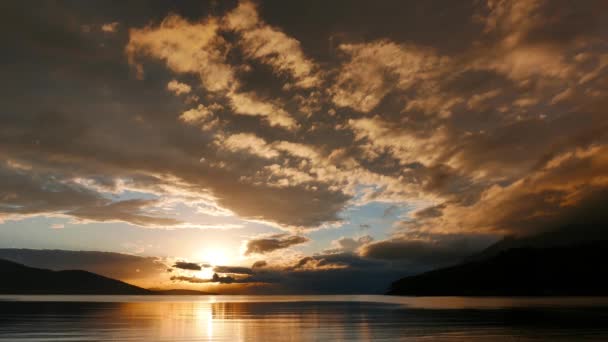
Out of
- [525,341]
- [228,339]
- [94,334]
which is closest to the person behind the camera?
[525,341]

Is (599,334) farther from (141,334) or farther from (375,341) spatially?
(141,334)

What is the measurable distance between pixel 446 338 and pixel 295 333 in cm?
1731

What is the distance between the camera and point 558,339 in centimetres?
4381

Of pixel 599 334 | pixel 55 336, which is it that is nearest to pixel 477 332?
pixel 599 334

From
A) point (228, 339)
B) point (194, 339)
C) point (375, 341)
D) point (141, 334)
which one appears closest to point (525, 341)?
point (375, 341)

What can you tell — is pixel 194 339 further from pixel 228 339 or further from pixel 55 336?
pixel 55 336

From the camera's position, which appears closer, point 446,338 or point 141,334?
point 446,338

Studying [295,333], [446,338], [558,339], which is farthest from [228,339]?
[558,339]

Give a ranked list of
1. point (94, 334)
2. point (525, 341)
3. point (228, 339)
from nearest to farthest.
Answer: point (525, 341) < point (228, 339) < point (94, 334)

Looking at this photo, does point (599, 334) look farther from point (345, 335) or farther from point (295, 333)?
point (295, 333)

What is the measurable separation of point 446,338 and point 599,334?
59.6ft

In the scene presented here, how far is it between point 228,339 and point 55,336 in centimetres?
1886

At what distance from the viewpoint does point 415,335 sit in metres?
47.7

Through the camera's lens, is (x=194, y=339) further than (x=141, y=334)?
No
